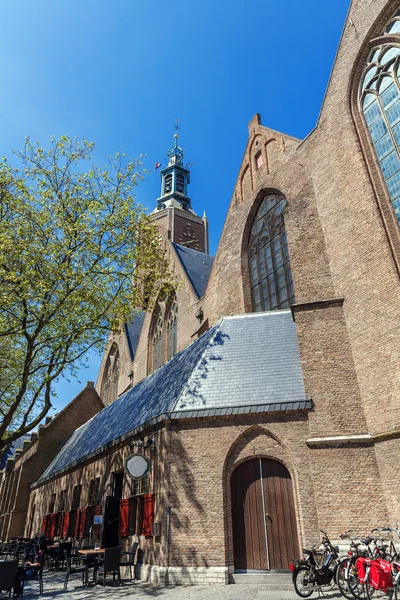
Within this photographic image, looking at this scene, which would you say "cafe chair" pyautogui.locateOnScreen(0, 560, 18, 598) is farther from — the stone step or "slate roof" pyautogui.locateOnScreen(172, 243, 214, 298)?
"slate roof" pyautogui.locateOnScreen(172, 243, 214, 298)

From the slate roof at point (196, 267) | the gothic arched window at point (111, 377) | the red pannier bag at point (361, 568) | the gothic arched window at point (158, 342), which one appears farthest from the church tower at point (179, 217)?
the red pannier bag at point (361, 568)

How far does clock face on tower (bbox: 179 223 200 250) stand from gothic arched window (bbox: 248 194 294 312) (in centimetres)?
3157

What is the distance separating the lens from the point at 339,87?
15.7 metres

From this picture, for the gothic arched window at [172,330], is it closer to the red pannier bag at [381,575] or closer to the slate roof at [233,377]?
the slate roof at [233,377]

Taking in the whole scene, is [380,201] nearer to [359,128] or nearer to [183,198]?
[359,128]

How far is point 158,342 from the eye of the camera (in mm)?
28625

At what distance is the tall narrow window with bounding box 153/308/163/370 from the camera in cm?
2800

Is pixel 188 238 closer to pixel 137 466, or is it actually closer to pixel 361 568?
pixel 137 466

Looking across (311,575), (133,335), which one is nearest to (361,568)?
(311,575)

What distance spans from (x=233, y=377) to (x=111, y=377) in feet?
88.2

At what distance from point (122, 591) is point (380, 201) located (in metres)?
12.7

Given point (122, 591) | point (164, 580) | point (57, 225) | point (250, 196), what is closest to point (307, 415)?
point (164, 580)

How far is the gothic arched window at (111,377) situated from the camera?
119 ft

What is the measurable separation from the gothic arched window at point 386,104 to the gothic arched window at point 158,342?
59.7 feet
